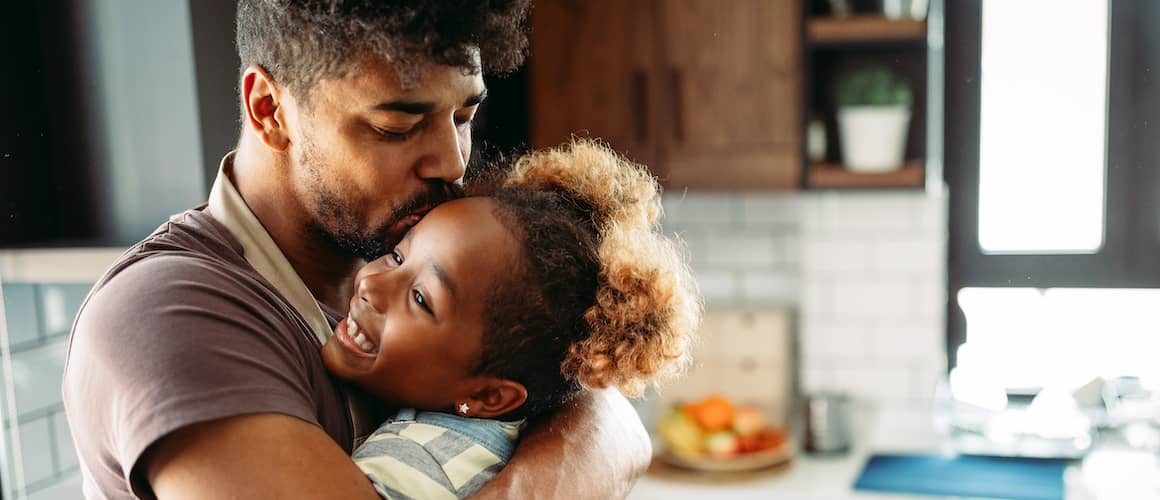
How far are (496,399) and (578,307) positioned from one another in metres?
0.13

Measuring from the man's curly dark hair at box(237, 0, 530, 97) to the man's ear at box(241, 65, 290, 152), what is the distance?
0.01 m

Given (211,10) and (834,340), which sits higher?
(211,10)

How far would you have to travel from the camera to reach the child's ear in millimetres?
1154

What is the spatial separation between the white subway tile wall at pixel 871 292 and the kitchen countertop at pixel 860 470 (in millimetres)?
75

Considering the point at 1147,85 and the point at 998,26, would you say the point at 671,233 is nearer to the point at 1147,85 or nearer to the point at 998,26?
the point at 998,26

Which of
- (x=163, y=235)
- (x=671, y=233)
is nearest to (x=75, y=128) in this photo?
(x=163, y=235)

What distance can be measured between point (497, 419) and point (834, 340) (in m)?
2.12

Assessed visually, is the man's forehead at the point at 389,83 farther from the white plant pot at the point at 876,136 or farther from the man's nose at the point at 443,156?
the white plant pot at the point at 876,136

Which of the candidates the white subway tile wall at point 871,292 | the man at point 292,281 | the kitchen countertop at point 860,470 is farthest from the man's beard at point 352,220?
the white subway tile wall at point 871,292

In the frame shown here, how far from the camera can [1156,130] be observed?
2883 millimetres

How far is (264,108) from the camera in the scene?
1.13 m

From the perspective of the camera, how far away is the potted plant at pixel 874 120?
9.48ft

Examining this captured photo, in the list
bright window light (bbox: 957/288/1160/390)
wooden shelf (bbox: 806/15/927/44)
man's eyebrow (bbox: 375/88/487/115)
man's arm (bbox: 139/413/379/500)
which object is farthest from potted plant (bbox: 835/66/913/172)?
man's arm (bbox: 139/413/379/500)

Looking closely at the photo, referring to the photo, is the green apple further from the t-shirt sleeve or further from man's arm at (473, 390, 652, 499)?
Answer: the t-shirt sleeve
